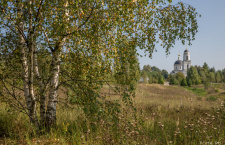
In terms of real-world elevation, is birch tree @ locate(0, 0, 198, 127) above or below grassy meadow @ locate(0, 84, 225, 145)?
above

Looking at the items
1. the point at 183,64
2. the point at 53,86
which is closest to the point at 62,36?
the point at 53,86

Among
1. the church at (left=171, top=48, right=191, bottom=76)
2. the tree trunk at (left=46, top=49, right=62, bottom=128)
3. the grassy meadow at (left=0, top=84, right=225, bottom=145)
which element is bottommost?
the grassy meadow at (left=0, top=84, right=225, bottom=145)

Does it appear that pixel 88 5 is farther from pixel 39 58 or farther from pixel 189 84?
pixel 189 84

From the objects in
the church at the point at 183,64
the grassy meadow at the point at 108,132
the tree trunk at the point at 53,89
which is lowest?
the grassy meadow at the point at 108,132

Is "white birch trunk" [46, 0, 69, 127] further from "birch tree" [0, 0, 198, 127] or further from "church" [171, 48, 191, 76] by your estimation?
"church" [171, 48, 191, 76]

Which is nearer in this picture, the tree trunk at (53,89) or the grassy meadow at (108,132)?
the grassy meadow at (108,132)

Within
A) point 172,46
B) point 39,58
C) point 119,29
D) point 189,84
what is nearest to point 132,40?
point 119,29

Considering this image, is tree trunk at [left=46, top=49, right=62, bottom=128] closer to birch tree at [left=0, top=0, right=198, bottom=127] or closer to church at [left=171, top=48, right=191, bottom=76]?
birch tree at [left=0, top=0, right=198, bottom=127]

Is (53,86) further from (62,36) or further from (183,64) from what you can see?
(183,64)

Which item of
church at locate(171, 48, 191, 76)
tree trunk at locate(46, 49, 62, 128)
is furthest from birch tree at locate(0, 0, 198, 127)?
church at locate(171, 48, 191, 76)

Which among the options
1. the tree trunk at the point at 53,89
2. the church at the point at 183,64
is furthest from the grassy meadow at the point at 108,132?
the church at the point at 183,64

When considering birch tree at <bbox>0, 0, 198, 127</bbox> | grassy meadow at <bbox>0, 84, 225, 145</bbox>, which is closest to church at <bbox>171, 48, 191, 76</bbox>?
grassy meadow at <bbox>0, 84, 225, 145</bbox>

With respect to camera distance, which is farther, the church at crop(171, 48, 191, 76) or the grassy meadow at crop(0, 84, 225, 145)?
the church at crop(171, 48, 191, 76)

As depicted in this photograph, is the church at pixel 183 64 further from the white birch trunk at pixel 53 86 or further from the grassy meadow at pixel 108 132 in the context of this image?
the white birch trunk at pixel 53 86
